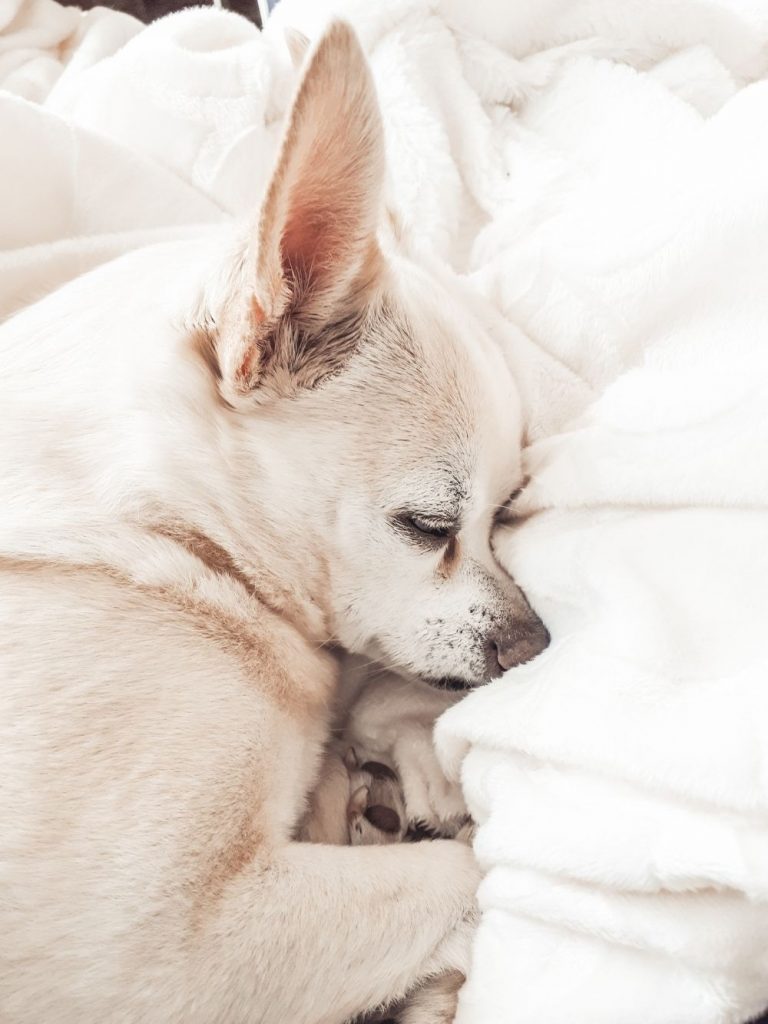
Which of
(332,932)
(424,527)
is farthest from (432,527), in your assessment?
(332,932)

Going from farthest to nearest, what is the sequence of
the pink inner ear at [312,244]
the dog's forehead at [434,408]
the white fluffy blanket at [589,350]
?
the dog's forehead at [434,408]
the pink inner ear at [312,244]
the white fluffy blanket at [589,350]

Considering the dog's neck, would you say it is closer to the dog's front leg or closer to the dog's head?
the dog's head

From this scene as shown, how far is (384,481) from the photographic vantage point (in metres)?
0.99

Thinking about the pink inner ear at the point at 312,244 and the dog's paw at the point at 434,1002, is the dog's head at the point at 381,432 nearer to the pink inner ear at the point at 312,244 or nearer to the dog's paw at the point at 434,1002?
the pink inner ear at the point at 312,244

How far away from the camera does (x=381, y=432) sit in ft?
3.25

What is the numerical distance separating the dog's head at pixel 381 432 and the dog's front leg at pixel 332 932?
0.85ft

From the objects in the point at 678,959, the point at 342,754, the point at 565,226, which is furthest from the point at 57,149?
the point at 678,959

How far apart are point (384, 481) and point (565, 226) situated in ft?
1.65

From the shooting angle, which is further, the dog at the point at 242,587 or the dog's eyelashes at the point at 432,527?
the dog's eyelashes at the point at 432,527

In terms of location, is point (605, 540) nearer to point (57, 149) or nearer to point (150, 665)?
point (150, 665)

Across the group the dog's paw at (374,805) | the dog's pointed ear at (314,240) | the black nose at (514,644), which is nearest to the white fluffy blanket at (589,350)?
the black nose at (514,644)

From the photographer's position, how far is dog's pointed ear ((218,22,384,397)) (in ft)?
2.53

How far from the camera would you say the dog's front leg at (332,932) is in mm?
803

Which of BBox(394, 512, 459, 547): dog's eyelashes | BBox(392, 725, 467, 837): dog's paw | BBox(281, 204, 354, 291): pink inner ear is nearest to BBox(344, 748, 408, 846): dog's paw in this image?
BBox(392, 725, 467, 837): dog's paw
